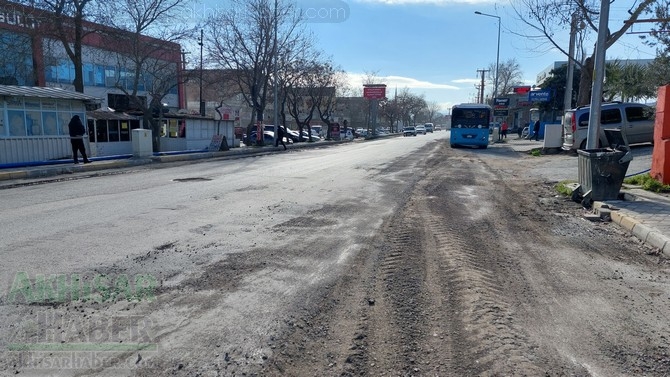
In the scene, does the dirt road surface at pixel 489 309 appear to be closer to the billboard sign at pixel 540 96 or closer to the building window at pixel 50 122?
the building window at pixel 50 122

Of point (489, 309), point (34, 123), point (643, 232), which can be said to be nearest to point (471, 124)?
point (643, 232)

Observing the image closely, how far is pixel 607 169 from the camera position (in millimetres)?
8898

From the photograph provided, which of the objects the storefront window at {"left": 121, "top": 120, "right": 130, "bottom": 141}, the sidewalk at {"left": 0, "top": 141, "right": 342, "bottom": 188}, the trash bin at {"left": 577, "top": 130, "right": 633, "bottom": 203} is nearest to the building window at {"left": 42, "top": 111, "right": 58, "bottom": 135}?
the sidewalk at {"left": 0, "top": 141, "right": 342, "bottom": 188}

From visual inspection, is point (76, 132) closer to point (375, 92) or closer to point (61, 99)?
point (61, 99)

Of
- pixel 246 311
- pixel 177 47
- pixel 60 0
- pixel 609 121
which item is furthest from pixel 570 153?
pixel 60 0

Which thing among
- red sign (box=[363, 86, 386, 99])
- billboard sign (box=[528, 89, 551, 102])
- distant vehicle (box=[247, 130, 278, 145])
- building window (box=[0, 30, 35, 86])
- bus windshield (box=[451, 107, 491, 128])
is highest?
red sign (box=[363, 86, 386, 99])

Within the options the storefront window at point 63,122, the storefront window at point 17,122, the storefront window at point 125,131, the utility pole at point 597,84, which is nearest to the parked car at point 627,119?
the utility pole at point 597,84

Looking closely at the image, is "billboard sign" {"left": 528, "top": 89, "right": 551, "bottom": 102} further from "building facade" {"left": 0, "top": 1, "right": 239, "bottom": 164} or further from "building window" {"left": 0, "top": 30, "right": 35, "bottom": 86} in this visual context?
"building window" {"left": 0, "top": 30, "right": 35, "bottom": 86}

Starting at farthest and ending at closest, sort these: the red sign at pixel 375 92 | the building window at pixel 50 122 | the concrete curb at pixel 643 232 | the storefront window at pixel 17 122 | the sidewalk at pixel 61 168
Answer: the red sign at pixel 375 92, the building window at pixel 50 122, the storefront window at pixel 17 122, the sidewalk at pixel 61 168, the concrete curb at pixel 643 232

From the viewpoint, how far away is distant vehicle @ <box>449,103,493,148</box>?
99.1 ft

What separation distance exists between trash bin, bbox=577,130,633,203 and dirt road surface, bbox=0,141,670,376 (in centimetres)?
233

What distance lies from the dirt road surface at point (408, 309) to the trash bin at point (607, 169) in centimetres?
233

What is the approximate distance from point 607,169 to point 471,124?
22.4 m

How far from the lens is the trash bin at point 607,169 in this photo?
8797mm
